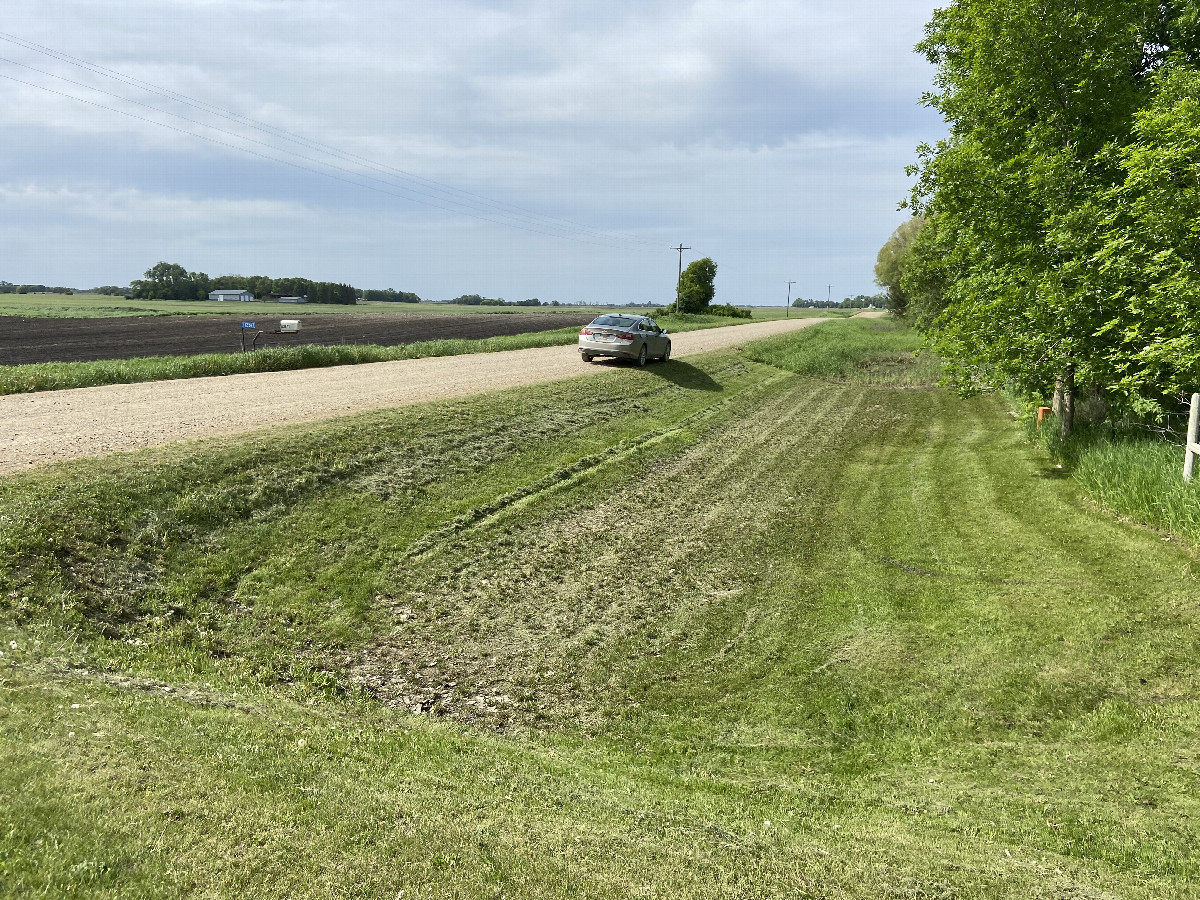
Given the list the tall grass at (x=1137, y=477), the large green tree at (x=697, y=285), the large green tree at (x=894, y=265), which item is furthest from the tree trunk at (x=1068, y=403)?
the large green tree at (x=697, y=285)

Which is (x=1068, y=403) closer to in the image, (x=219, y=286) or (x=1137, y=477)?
(x=1137, y=477)

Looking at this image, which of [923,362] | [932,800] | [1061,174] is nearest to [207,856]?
[932,800]

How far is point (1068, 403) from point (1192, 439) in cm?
515

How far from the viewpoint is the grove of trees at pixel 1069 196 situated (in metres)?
11.4

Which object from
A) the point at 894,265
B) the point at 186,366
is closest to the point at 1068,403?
the point at 186,366

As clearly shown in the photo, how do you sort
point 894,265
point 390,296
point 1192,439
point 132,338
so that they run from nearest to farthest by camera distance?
point 1192,439 < point 132,338 < point 894,265 < point 390,296

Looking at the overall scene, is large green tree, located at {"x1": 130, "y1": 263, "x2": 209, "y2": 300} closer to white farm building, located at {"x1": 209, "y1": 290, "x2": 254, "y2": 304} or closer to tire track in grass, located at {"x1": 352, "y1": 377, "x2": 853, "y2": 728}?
white farm building, located at {"x1": 209, "y1": 290, "x2": 254, "y2": 304}

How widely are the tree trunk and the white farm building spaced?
135 meters

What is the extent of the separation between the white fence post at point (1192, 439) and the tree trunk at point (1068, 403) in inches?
174

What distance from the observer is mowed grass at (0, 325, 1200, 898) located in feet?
13.3

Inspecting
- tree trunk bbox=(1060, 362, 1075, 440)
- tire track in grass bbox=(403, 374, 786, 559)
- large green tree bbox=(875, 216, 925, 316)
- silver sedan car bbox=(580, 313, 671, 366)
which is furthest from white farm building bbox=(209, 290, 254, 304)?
tree trunk bbox=(1060, 362, 1075, 440)

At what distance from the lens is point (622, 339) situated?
80.3 feet

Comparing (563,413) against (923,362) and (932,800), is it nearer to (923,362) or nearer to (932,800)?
(932,800)

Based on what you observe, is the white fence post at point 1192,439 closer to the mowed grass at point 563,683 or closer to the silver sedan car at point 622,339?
the mowed grass at point 563,683
